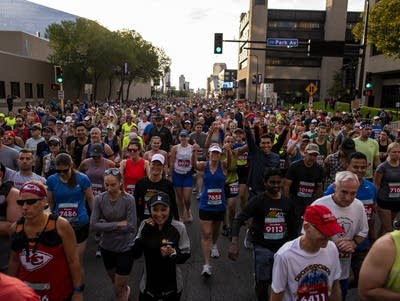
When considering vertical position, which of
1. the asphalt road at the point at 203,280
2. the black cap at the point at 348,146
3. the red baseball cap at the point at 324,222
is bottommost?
the asphalt road at the point at 203,280

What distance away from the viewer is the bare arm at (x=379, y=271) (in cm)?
238

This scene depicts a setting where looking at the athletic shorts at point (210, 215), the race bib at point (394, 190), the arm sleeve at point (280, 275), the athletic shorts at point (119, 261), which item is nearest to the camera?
the arm sleeve at point (280, 275)

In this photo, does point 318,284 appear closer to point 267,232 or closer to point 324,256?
point 324,256

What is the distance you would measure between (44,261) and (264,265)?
2132 millimetres

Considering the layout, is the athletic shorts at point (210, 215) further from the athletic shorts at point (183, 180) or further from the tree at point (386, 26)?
the tree at point (386, 26)

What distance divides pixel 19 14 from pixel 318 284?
673 feet

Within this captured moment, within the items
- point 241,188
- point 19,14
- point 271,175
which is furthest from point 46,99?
point 19,14

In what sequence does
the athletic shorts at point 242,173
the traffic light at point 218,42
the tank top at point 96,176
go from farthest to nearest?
the traffic light at point 218,42 < the athletic shorts at point 242,173 < the tank top at point 96,176

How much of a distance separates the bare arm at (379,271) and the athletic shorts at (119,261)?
8.36ft

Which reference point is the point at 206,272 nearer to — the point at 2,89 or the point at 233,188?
the point at 233,188

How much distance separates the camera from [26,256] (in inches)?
121

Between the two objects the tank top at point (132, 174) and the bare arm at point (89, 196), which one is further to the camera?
the tank top at point (132, 174)

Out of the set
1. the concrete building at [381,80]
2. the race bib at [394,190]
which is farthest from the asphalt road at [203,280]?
the concrete building at [381,80]

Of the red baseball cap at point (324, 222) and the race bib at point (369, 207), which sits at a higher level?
the red baseball cap at point (324, 222)
